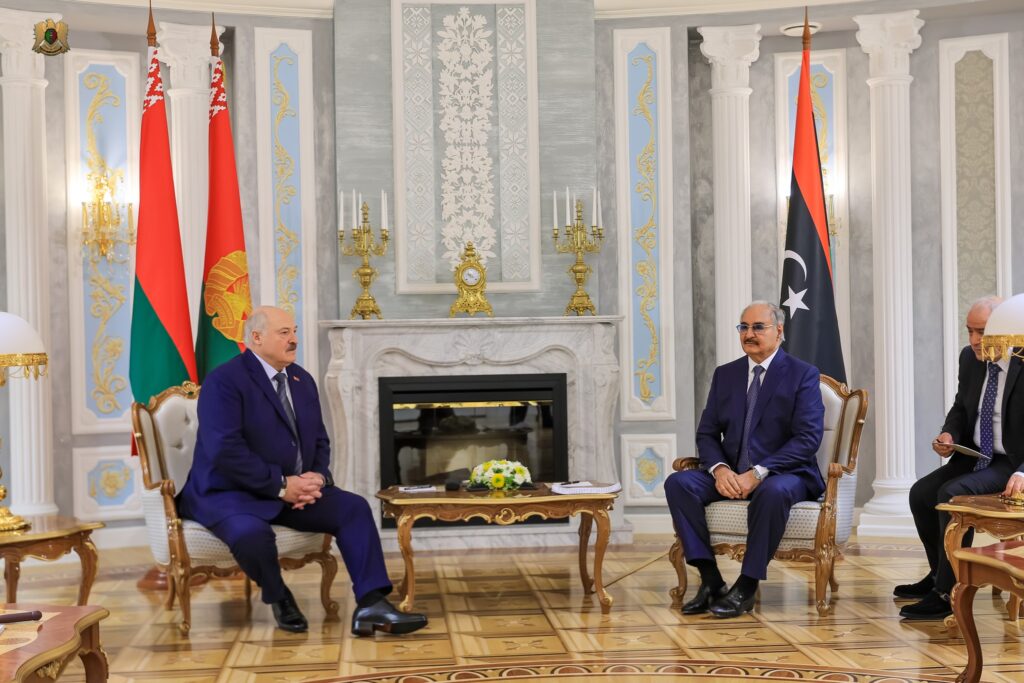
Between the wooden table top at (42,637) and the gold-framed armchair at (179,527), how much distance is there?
148cm

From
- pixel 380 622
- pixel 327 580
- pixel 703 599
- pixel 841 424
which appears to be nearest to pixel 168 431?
pixel 327 580

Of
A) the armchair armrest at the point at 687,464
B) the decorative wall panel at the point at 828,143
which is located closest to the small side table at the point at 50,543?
the armchair armrest at the point at 687,464

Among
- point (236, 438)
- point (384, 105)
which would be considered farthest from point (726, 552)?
point (384, 105)

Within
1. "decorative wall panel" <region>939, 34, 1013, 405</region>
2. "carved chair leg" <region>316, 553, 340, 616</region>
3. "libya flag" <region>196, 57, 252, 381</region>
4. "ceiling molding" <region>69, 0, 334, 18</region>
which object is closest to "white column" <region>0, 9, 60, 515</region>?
"ceiling molding" <region>69, 0, 334, 18</region>

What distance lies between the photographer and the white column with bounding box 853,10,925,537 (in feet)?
23.5

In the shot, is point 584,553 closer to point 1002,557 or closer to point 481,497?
point 481,497

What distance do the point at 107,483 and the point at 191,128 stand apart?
7.14 feet

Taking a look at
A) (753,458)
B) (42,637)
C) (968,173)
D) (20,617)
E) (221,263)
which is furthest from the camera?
(968,173)

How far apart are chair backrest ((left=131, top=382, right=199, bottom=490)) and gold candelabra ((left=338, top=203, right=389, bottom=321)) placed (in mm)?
1706

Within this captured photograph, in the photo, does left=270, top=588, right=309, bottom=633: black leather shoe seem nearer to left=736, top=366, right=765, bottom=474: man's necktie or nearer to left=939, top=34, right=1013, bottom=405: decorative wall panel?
left=736, top=366, right=765, bottom=474: man's necktie

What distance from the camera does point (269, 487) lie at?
4.76m

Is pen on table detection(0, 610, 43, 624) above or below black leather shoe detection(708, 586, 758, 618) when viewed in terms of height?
above

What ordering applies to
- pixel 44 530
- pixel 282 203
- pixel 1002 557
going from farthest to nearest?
pixel 282 203
pixel 44 530
pixel 1002 557

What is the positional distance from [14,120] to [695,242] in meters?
4.14
